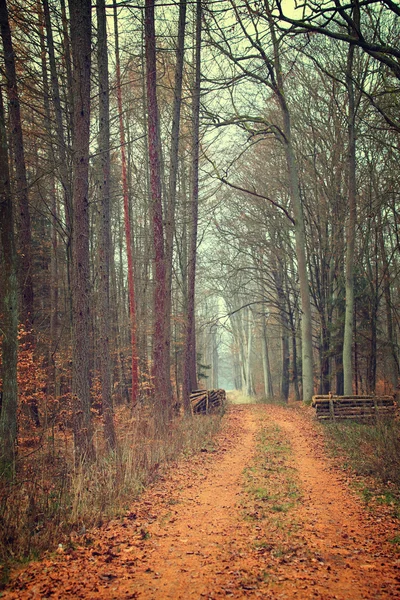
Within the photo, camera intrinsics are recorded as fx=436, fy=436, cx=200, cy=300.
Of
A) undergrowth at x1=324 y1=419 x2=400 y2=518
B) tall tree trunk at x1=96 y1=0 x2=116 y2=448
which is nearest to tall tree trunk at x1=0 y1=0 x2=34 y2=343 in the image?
tall tree trunk at x1=96 y1=0 x2=116 y2=448

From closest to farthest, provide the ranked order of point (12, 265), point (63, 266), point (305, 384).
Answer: point (12, 265) → point (305, 384) → point (63, 266)

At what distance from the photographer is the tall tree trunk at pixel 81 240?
751 centimetres

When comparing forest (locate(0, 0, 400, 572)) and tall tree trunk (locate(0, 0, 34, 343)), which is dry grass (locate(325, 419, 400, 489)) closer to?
forest (locate(0, 0, 400, 572))

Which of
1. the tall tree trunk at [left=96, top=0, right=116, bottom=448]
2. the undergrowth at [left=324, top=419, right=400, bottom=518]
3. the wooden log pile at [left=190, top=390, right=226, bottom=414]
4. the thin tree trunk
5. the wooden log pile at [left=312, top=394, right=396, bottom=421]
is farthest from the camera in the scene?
the wooden log pile at [left=190, top=390, right=226, bottom=414]

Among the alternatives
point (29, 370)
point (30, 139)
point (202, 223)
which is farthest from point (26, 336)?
point (202, 223)

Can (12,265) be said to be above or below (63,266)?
below

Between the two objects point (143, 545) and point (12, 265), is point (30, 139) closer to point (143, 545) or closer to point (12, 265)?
point (12, 265)

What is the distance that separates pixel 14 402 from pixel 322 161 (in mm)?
15256

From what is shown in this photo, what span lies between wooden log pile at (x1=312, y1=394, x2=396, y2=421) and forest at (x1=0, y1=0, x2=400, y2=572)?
2.07 m

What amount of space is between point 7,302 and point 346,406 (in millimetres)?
9609

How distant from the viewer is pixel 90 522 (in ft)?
16.0

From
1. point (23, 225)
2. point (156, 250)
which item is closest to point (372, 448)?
point (156, 250)

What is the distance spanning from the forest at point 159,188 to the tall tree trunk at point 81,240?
0.11 ft

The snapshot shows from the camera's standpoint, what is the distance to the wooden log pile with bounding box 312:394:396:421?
1196cm
